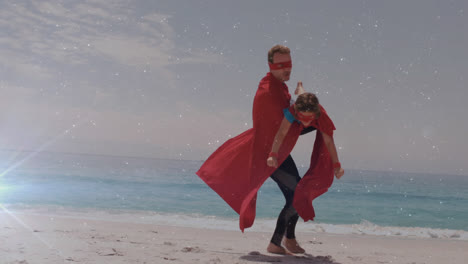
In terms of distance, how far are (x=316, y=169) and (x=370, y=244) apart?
239 cm

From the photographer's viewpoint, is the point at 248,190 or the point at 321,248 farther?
the point at 321,248

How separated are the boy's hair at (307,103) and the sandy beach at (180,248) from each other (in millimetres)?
1435

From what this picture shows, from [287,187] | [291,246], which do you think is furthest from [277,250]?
[287,187]

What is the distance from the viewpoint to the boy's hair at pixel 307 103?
11.1 ft

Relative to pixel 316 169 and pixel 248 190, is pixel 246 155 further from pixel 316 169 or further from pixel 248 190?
pixel 316 169

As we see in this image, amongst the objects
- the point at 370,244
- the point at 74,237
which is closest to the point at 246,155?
the point at 74,237

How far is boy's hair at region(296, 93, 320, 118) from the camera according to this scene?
3387mm

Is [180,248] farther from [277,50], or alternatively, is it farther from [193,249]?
[277,50]

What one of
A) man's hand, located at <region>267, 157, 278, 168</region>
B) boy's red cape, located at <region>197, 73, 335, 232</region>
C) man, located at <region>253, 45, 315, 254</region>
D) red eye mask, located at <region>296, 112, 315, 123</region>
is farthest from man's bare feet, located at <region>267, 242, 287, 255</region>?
A: red eye mask, located at <region>296, 112, 315, 123</region>

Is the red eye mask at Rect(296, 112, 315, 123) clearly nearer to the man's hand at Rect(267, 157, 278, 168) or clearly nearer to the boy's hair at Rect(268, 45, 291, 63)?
the man's hand at Rect(267, 157, 278, 168)

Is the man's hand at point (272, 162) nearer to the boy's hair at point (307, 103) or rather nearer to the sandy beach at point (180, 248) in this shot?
the boy's hair at point (307, 103)

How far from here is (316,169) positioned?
12.3 ft

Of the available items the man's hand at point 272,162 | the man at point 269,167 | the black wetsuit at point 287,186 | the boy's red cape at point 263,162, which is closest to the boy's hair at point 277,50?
the man at point 269,167

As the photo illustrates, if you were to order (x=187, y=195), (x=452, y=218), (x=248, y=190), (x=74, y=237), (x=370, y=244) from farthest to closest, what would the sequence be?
1. (x=187, y=195)
2. (x=452, y=218)
3. (x=370, y=244)
4. (x=74, y=237)
5. (x=248, y=190)
